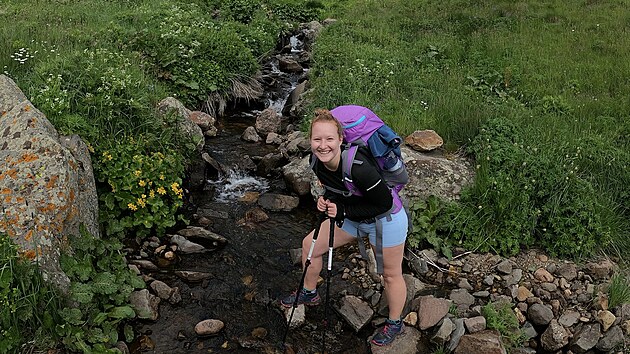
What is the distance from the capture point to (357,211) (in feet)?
16.1

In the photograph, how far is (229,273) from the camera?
6.92 metres

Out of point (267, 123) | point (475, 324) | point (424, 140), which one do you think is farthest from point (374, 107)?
point (475, 324)

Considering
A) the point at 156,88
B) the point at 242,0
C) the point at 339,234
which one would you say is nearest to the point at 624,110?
the point at 339,234

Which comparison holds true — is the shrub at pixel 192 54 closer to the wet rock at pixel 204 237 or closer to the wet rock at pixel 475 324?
the wet rock at pixel 204 237

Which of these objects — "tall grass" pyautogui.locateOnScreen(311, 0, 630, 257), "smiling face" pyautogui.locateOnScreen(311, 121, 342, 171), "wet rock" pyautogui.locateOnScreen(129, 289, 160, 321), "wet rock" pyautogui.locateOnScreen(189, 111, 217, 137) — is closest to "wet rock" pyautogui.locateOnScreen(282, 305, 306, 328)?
"wet rock" pyautogui.locateOnScreen(129, 289, 160, 321)

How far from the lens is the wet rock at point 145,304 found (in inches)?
230

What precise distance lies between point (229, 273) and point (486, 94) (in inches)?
256

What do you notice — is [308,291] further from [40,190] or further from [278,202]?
[40,190]

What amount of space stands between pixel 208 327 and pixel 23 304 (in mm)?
1866

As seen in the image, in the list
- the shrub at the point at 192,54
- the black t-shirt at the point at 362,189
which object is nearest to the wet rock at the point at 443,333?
the black t-shirt at the point at 362,189

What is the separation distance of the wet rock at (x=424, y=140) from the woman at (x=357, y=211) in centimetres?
334

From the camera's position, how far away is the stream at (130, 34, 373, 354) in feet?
18.8

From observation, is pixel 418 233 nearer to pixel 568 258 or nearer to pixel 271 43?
pixel 568 258

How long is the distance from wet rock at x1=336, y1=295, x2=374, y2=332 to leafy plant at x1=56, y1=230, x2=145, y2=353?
7.80 feet
